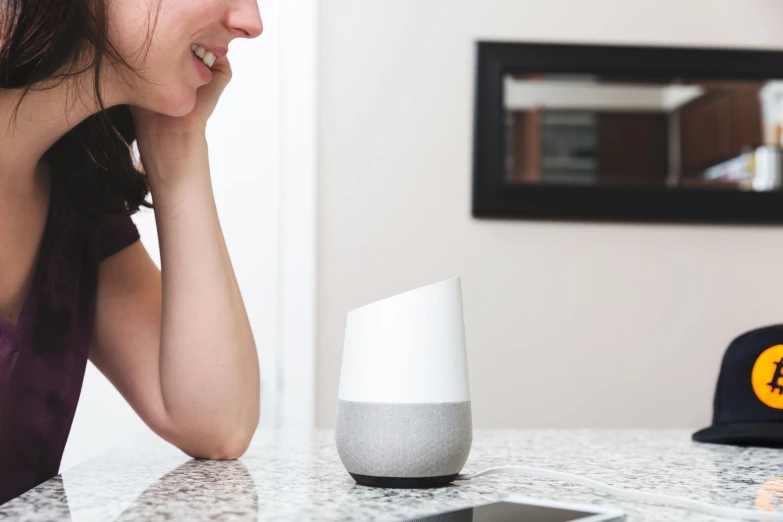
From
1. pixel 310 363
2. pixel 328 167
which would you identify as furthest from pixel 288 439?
pixel 328 167

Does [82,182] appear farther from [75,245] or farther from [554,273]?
[554,273]

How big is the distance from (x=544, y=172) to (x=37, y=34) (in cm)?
155

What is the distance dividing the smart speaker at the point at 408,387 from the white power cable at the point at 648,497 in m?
0.08

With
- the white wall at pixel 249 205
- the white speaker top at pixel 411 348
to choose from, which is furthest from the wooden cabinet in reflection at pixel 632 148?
the white speaker top at pixel 411 348

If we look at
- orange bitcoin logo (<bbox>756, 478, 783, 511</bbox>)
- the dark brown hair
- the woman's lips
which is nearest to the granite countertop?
orange bitcoin logo (<bbox>756, 478, 783, 511</bbox>)

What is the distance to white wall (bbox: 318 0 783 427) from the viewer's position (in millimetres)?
2049

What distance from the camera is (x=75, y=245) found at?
96cm

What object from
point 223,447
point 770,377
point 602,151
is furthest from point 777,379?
point 602,151

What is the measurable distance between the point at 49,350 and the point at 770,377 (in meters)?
0.79

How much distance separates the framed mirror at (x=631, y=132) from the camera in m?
2.08

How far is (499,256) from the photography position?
2068mm

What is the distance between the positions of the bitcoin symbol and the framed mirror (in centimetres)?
121

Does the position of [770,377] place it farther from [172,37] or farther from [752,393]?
[172,37]

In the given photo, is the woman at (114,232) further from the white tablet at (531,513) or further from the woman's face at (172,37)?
the white tablet at (531,513)
